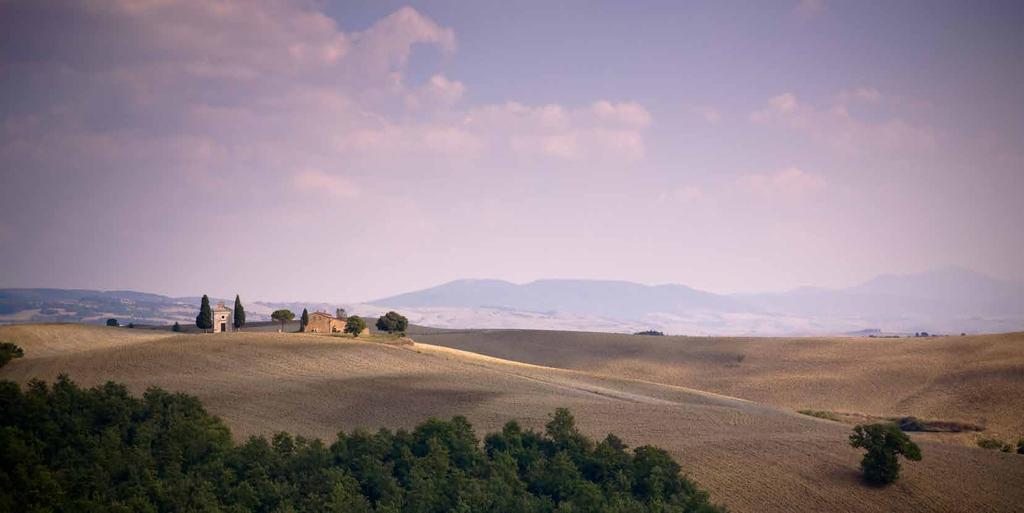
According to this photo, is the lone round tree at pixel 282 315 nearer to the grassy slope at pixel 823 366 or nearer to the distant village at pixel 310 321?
the distant village at pixel 310 321

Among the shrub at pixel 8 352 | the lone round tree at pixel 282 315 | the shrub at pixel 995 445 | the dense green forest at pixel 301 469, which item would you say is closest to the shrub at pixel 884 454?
the dense green forest at pixel 301 469

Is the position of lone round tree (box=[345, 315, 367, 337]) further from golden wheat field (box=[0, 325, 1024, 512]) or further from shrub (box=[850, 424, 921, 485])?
shrub (box=[850, 424, 921, 485])

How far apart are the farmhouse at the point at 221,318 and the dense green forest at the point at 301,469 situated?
54.5 metres

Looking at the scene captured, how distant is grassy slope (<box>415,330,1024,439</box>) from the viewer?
79938 mm

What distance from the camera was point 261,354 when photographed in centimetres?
7750

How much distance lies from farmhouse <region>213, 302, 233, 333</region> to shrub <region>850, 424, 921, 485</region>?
79083mm

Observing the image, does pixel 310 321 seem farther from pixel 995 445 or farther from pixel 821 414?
pixel 995 445

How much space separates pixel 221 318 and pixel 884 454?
271ft

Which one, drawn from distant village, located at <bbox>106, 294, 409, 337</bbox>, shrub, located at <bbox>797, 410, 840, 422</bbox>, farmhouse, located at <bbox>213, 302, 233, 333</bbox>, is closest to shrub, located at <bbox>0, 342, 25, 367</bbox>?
distant village, located at <bbox>106, 294, 409, 337</bbox>

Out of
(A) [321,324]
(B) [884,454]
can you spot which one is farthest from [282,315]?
(B) [884,454]

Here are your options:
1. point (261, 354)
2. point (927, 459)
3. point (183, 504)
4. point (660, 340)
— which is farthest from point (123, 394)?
point (660, 340)

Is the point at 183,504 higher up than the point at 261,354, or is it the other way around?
the point at 261,354

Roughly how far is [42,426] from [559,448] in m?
27.4

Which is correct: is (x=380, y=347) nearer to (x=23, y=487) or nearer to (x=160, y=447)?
(x=160, y=447)
